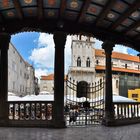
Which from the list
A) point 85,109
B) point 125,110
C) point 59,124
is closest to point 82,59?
point 85,109

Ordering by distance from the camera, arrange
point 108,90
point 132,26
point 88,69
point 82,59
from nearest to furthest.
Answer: point 132,26 → point 108,90 → point 88,69 → point 82,59

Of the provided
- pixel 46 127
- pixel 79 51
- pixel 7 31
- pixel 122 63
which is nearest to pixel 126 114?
pixel 46 127

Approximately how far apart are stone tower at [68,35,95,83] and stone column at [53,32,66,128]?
4542 centimetres

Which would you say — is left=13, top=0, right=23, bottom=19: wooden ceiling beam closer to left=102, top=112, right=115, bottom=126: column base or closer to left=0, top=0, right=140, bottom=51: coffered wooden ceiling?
left=0, top=0, right=140, bottom=51: coffered wooden ceiling

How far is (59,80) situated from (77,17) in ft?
8.36

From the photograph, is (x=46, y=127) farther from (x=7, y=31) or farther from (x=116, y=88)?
(x=116, y=88)

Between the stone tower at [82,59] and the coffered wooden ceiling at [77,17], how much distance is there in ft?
146

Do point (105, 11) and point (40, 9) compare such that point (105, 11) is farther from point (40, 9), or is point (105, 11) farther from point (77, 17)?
point (40, 9)

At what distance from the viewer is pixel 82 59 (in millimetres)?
58438

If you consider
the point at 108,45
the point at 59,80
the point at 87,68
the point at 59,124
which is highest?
the point at 87,68

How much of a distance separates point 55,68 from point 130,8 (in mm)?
3623

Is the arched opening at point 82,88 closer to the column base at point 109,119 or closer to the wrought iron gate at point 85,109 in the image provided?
the wrought iron gate at point 85,109

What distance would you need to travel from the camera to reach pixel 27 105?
10.7m

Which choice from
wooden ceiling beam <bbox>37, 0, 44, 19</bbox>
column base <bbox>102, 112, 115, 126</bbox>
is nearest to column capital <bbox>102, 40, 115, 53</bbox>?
column base <bbox>102, 112, 115, 126</bbox>
